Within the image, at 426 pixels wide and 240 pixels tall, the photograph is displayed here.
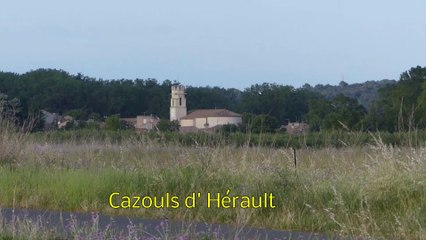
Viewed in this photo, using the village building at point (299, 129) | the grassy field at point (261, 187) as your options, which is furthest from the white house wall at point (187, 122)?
the grassy field at point (261, 187)

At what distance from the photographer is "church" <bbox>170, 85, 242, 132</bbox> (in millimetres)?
29970

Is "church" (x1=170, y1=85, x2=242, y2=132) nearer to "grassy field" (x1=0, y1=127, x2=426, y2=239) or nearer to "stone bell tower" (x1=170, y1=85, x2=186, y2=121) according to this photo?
"stone bell tower" (x1=170, y1=85, x2=186, y2=121)

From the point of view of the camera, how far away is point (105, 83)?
54.8 m

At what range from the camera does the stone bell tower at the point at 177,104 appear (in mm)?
40906

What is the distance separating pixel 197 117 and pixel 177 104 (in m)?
7.29

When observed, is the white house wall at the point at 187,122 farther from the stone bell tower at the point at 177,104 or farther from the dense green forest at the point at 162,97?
the stone bell tower at the point at 177,104

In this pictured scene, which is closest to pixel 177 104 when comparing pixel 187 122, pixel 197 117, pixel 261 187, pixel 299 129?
pixel 197 117

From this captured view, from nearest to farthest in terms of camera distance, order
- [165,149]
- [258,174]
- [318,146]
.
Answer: [258,174] < [165,149] < [318,146]

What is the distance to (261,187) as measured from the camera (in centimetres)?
1039

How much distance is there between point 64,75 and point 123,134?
1388 inches

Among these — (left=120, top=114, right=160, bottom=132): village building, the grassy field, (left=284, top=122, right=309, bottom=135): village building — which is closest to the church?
(left=120, top=114, right=160, bottom=132): village building

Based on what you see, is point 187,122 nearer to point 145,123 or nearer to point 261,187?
point 145,123

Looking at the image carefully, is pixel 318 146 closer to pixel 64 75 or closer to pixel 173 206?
pixel 173 206

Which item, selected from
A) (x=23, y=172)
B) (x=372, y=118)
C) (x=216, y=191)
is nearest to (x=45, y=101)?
(x=372, y=118)
